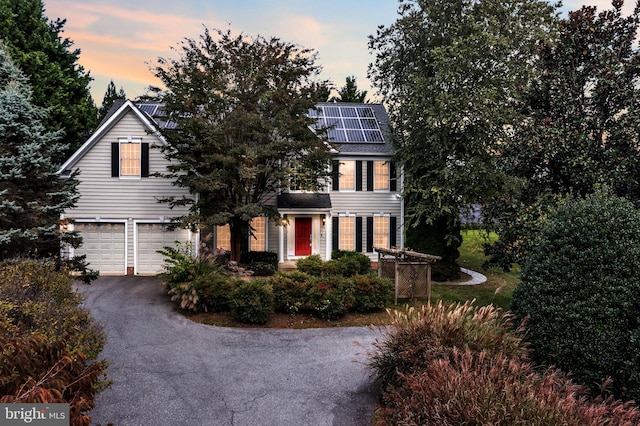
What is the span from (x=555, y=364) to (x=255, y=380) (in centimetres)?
538

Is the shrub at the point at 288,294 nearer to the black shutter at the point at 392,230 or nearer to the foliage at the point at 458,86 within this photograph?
the foliage at the point at 458,86

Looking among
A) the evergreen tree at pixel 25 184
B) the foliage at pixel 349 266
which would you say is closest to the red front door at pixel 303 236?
the foliage at pixel 349 266

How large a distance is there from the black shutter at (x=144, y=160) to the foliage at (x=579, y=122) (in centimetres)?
1446

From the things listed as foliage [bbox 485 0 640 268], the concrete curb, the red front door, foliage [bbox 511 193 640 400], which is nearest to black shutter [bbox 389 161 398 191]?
the red front door

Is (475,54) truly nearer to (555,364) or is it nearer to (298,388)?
(555,364)

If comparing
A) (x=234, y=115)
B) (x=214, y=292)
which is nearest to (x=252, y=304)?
(x=214, y=292)

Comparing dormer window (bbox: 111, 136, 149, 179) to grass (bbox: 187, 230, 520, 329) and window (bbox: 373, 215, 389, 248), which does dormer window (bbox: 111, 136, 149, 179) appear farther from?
window (bbox: 373, 215, 389, 248)

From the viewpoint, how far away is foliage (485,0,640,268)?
8055mm

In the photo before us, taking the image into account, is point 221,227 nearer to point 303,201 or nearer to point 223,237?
point 223,237

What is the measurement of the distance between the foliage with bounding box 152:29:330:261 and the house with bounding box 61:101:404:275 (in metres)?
1.81

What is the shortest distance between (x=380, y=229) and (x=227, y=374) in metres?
13.7

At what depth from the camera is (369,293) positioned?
1076 cm

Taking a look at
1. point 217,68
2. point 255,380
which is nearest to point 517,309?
point 255,380

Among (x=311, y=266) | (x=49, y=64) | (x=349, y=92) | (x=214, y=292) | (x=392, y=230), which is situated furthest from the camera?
(x=349, y=92)
